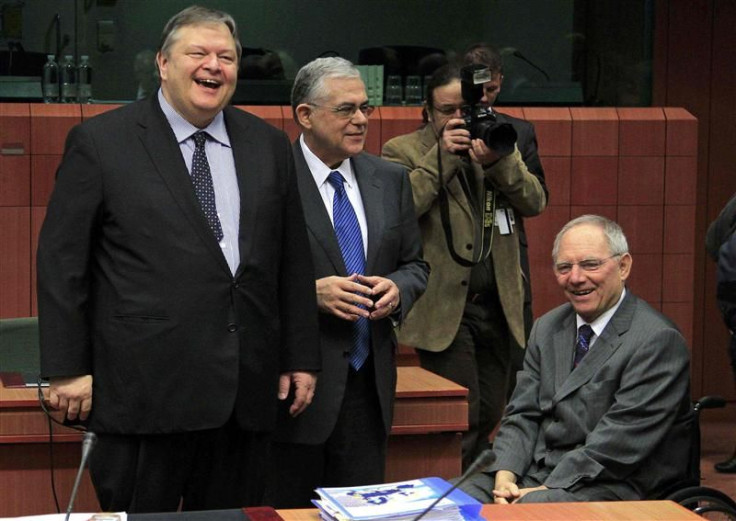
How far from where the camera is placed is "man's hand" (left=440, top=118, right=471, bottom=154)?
4.27 meters

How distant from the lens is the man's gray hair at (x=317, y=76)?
142 inches

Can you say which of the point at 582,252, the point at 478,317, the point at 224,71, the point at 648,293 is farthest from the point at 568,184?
the point at 224,71

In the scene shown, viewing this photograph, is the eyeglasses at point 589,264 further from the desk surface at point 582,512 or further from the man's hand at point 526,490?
the desk surface at point 582,512

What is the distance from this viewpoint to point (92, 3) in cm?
657

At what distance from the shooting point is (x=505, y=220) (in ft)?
14.9

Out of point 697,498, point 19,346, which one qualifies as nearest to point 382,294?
point 697,498

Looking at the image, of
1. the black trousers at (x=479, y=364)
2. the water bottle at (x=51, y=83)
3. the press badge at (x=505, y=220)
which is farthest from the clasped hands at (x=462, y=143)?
the water bottle at (x=51, y=83)

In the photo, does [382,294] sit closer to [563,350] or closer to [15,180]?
[563,350]

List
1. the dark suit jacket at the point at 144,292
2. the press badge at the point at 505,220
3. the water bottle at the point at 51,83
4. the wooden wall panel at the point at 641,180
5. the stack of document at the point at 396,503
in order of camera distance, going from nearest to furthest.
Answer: the stack of document at the point at 396,503, the dark suit jacket at the point at 144,292, the press badge at the point at 505,220, the water bottle at the point at 51,83, the wooden wall panel at the point at 641,180

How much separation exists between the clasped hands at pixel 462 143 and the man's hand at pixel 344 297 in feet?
3.09

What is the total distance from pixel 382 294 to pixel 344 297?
0.37 ft

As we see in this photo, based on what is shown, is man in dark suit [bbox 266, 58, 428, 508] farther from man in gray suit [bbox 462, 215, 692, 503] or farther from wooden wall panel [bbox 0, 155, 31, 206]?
wooden wall panel [bbox 0, 155, 31, 206]

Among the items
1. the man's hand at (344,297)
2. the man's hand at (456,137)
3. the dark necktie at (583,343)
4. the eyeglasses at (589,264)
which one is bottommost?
the dark necktie at (583,343)

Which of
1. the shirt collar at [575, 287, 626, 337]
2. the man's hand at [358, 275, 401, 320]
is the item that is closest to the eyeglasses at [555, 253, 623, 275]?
the shirt collar at [575, 287, 626, 337]
